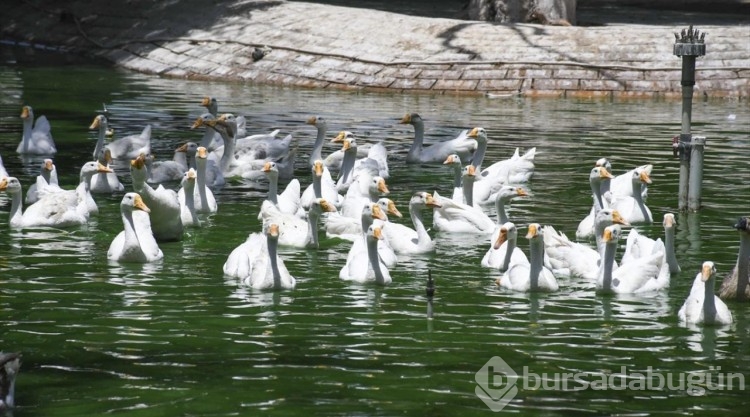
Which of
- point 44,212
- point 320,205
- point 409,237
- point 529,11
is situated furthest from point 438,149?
point 529,11

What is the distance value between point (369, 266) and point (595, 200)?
373 cm

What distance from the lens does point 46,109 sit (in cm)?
2614

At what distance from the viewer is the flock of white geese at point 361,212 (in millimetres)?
12961

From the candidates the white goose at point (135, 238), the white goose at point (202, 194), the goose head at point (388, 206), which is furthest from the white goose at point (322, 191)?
the white goose at point (135, 238)

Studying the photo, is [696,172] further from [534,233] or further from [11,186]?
[11,186]

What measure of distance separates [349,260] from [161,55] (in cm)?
2088

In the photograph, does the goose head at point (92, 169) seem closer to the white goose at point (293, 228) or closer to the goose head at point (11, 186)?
the goose head at point (11, 186)

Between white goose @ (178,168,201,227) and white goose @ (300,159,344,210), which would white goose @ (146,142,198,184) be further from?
white goose @ (178,168,201,227)

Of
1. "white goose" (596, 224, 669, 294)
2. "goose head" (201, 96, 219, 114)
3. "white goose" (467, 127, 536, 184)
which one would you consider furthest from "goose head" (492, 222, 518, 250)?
"goose head" (201, 96, 219, 114)

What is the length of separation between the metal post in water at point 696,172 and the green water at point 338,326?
9.1 inches

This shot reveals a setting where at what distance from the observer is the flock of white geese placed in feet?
42.5

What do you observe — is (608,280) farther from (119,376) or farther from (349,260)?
(119,376)

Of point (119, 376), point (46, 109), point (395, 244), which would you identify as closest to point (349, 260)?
point (395, 244)

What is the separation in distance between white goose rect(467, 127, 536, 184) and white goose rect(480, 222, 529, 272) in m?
4.03
